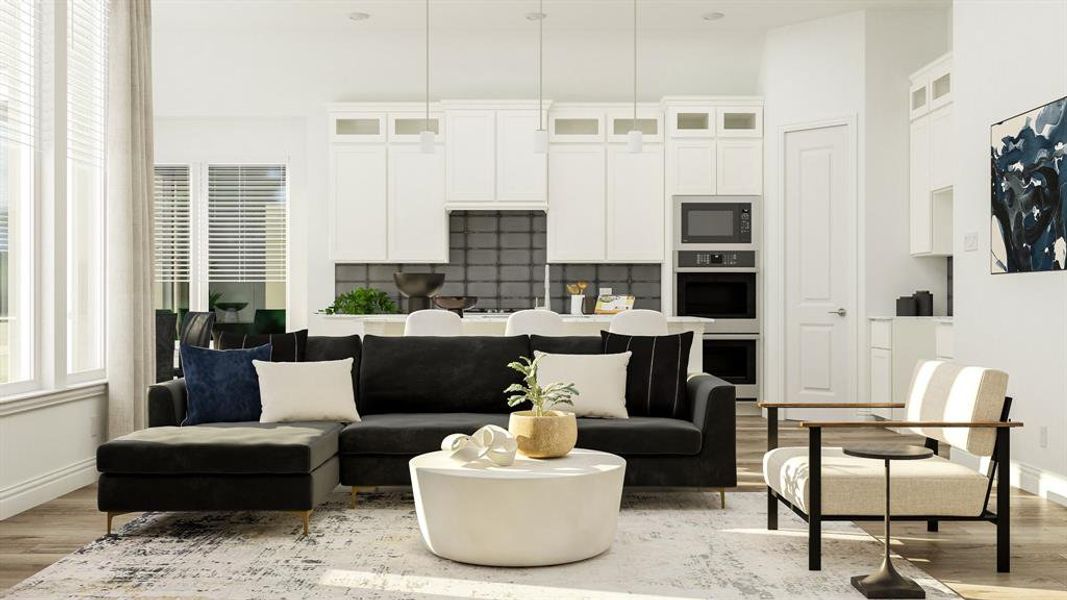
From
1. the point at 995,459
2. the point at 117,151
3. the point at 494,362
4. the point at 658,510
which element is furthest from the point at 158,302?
the point at 995,459

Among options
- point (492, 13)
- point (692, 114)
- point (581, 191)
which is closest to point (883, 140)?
point (692, 114)

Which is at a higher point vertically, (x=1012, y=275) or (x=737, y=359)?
(x=1012, y=275)

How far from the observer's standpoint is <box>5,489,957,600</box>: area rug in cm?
320

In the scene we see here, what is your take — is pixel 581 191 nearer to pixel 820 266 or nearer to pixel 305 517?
pixel 820 266

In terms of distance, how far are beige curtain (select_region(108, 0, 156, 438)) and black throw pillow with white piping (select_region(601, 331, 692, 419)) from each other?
116 inches

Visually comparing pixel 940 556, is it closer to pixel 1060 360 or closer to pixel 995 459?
pixel 995 459

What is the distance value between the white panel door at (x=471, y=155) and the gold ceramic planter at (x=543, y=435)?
199 inches

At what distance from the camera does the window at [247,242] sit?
9055 mm

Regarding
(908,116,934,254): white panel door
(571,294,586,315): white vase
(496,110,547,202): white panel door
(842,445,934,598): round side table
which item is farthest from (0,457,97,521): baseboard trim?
(908,116,934,254): white panel door

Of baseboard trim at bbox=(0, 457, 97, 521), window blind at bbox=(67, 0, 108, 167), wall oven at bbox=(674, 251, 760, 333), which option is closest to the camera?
baseboard trim at bbox=(0, 457, 97, 521)

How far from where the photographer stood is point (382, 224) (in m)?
8.65

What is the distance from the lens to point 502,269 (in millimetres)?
9000

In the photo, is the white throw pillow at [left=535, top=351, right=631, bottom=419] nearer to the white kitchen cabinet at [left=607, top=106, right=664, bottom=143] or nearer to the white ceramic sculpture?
the white ceramic sculpture

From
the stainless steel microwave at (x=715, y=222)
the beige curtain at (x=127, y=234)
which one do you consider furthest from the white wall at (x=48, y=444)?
the stainless steel microwave at (x=715, y=222)
